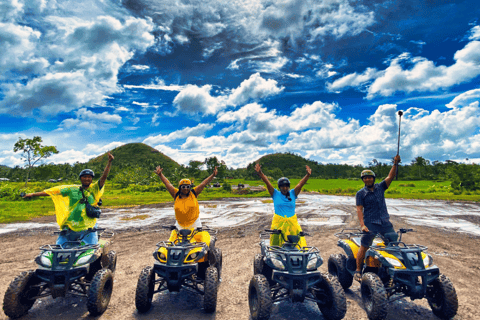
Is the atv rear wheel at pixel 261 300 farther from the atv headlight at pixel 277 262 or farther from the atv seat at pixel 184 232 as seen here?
the atv seat at pixel 184 232

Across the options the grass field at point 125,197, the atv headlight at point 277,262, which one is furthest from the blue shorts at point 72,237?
the grass field at point 125,197

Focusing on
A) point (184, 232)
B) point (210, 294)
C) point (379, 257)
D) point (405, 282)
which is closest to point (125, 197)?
point (184, 232)

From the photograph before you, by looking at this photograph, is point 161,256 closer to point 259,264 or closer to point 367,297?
point 259,264

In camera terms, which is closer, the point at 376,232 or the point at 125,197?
the point at 376,232

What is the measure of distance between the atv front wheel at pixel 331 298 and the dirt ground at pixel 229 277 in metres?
0.43

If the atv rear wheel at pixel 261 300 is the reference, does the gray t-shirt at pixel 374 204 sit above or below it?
above

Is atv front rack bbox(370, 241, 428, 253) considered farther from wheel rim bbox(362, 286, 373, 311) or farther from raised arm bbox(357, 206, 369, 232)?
wheel rim bbox(362, 286, 373, 311)

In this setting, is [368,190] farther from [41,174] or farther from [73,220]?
[41,174]

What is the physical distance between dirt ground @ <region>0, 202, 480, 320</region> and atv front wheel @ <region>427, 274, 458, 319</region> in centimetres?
29

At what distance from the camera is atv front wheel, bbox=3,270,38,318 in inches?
175

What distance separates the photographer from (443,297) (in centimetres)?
455

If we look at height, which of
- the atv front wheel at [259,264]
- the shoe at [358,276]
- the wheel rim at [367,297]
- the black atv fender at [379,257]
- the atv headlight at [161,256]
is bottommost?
the wheel rim at [367,297]

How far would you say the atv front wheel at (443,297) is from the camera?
4.50 metres

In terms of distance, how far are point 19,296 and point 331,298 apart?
5093 mm
